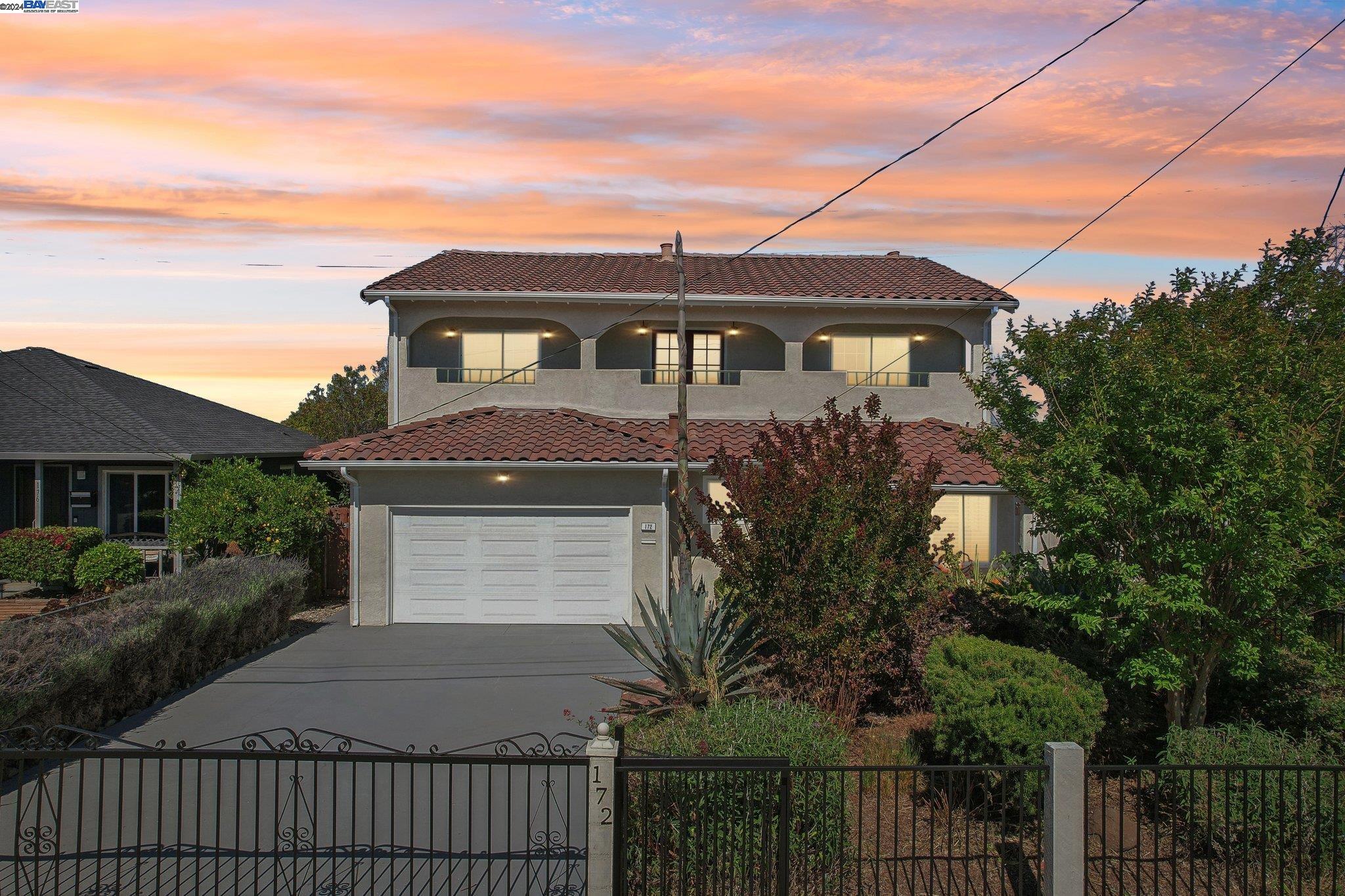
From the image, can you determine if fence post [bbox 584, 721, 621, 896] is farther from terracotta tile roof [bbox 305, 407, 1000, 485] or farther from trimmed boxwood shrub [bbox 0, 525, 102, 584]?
trimmed boxwood shrub [bbox 0, 525, 102, 584]

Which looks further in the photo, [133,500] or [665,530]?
[133,500]

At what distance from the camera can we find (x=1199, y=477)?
27.8 ft

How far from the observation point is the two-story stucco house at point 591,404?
690 inches

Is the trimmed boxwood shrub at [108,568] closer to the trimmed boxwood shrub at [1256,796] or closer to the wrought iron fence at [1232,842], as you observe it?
the wrought iron fence at [1232,842]

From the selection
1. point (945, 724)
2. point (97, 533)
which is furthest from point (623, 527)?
point (97, 533)

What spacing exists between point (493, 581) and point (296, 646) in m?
A: 3.41

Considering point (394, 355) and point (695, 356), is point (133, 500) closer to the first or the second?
point (394, 355)

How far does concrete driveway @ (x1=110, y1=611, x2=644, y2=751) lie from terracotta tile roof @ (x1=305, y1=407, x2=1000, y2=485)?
116 inches

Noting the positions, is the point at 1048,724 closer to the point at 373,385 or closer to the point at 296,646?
the point at 296,646

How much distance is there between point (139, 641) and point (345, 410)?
31071 millimetres

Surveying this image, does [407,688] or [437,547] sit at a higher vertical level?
[437,547]

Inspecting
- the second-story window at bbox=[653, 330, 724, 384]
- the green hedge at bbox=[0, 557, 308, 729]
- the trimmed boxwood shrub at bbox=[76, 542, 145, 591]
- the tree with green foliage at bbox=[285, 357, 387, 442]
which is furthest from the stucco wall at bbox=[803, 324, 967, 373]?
the tree with green foliage at bbox=[285, 357, 387, 442]

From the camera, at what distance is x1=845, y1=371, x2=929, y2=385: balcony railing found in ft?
70.4

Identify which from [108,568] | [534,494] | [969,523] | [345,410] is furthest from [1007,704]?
[345,410]
